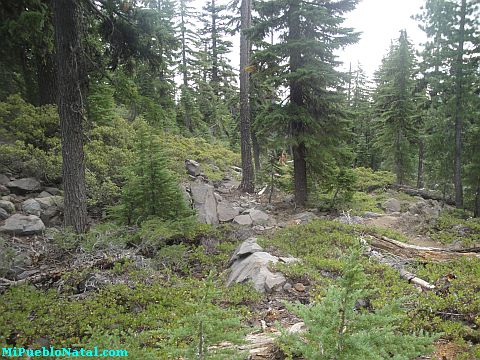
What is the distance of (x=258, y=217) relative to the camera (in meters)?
11.4

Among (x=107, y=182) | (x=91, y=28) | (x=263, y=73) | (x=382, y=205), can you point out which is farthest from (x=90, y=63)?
(x=382, y=205)

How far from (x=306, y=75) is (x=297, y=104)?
57.9 inches

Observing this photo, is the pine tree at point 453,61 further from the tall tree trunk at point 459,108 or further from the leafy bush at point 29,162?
the leafy bush at point 29,162

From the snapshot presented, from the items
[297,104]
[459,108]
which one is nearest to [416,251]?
[297,104]

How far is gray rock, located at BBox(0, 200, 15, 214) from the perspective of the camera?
26.7 feet

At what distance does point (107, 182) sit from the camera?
9.88 meters

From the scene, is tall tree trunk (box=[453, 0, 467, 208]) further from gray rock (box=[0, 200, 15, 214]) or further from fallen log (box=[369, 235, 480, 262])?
gray rock (box=[0, 200, 15, 214])

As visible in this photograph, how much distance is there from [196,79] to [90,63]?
60.7 ft

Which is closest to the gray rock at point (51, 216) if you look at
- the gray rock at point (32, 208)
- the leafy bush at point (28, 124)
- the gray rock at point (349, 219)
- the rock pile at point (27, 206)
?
the rock pile at point (27, 206)

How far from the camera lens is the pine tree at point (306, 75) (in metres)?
11.6

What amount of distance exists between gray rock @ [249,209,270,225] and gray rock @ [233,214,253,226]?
0.46ft

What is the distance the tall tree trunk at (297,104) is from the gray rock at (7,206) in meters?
8.54

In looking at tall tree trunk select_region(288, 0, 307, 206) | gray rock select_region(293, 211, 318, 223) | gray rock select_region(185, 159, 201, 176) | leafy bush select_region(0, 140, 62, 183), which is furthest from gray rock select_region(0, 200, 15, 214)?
tall tree trunk select_region(288, 0, 307, 206)

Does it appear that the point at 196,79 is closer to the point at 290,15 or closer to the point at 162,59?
the point at 290,15
